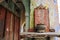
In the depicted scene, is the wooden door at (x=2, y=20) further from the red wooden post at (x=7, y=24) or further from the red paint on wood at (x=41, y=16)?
the red paint on wood at (x=41, y=16)

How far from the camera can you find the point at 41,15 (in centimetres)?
354

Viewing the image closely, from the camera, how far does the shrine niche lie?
3.47m

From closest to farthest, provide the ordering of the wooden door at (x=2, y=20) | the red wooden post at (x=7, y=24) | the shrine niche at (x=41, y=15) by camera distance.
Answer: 1. the shrine niche at (x=41, y=15)
2. the wooden door at (x=2, y=20)
3. the red wooden post at (x=7, y=24)

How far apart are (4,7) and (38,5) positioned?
4.43ft

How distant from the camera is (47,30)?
3.46 meters

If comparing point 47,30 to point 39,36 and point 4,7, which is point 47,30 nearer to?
point 39,36

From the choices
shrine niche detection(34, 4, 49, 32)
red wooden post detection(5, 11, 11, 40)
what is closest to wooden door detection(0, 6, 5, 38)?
red wooden post detection(5, 11, 11, 40)

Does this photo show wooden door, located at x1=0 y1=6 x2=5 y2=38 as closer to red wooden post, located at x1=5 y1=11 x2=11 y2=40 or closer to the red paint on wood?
red wooden post, located at x1=5 y1=11 x2=11 y2=40

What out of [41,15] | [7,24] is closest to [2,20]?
[7,24]

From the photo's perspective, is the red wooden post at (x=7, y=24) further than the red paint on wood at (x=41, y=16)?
Yes

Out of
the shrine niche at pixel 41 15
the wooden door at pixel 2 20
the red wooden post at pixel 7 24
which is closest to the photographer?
the shrine niche at pixel 41 15

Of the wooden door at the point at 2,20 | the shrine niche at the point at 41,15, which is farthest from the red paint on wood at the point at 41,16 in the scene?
the wooden door at the point at 2,20

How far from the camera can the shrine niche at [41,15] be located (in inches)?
137

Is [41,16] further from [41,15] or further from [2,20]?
[2,20]
